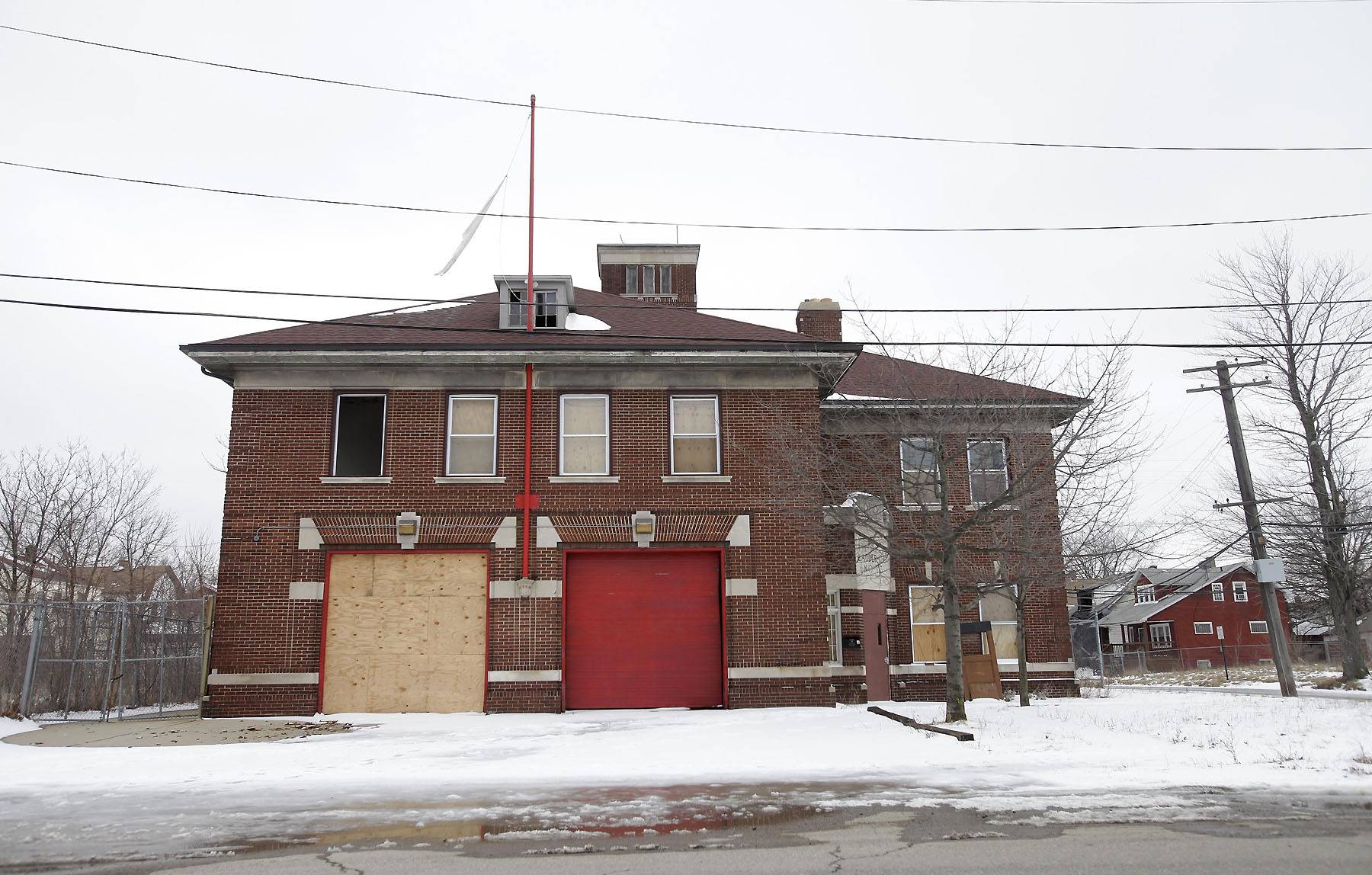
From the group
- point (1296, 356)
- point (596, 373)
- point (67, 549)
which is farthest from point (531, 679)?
point (1296, 356)

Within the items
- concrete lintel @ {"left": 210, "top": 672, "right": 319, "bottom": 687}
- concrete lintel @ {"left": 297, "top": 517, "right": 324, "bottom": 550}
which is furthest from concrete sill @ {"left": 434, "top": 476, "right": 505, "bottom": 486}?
concrete lintel @ {"left": 210, "top": 672, "right": 319, "bottom": 687}

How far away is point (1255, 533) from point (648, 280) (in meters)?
20.3

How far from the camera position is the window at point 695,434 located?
2042cm

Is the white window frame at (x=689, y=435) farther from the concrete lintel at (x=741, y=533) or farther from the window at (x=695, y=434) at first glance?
the concrete lintel at (x=741, y=533)

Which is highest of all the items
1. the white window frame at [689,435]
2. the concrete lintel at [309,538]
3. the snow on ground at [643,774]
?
the white window frame at [689,435]

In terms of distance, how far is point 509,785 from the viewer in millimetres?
10555

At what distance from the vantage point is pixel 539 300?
72.1ft

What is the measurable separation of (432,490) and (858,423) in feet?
31.8

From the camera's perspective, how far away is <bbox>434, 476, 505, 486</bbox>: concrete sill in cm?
1983

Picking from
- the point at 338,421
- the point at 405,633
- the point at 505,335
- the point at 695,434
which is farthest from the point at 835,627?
the point at 338,421

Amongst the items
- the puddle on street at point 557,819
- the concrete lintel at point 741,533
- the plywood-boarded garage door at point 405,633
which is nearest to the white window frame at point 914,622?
the concrete lintel at point 741,533

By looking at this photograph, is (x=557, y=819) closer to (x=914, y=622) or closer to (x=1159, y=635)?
(x=914, y=622)

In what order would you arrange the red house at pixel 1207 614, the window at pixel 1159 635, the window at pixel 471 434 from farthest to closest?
1. the window at pixel 1159 635
2. the red house at pixel 1207 614
3. the window at pixel 471 434

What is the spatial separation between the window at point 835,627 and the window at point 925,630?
2074 millimetres
